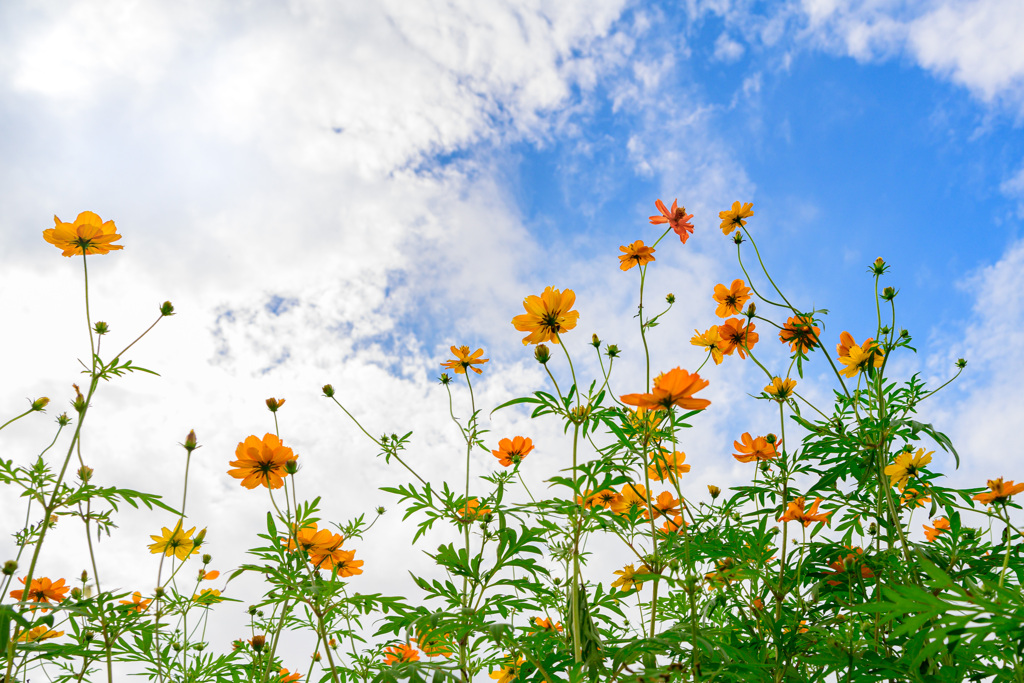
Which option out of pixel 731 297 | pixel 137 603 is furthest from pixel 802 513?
pixel 137 603

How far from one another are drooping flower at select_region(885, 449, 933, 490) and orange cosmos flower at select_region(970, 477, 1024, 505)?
204mm

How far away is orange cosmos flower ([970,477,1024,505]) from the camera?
179 centimetres

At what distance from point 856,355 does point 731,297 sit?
533 mm

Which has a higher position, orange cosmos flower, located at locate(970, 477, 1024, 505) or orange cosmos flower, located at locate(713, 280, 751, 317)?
orange cosmos flower, located at locate(713, 280, 751, 317)

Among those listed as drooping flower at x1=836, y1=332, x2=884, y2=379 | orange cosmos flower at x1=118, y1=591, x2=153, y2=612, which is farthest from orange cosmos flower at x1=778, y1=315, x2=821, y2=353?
orange cosmos flower at x1=118, y1=591, x2=153, y2=612

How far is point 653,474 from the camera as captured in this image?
1.99 meters

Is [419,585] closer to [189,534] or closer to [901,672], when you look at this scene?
[189,534]

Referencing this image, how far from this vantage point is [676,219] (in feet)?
7.98

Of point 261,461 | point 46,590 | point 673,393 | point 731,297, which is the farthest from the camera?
point 731,297

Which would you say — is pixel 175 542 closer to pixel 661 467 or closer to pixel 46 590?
pixel 46 590

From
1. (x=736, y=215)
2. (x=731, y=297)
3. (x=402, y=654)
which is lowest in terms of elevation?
(x=402, y=654)

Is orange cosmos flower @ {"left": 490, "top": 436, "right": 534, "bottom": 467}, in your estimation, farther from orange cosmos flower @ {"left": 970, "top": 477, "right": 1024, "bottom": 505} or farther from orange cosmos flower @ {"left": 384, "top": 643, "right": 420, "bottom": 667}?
orange cosmos flower @ {"left": 970, "top": 477, "right": 1024, "bottom": 505}

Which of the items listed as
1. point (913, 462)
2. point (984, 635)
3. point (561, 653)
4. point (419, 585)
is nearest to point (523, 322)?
point (419, 585)

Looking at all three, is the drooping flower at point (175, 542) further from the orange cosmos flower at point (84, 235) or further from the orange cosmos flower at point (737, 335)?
the orange cosmos flower at point (737, 335)
